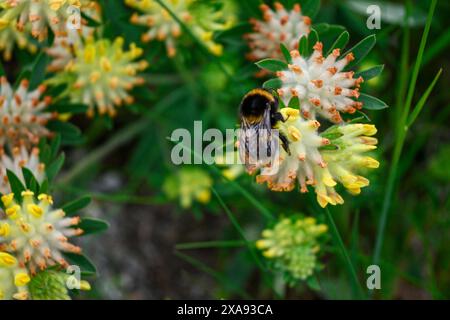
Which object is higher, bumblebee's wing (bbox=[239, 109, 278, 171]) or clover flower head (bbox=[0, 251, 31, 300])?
bumblebee's wing (bbox=[239, 109, 278, 171])

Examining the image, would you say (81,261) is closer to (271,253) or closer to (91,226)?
(91,226)

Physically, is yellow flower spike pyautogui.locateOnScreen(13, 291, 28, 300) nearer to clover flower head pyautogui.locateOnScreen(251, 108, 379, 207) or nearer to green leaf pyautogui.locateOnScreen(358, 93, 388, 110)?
clover flower head pyautogui.locateOnScreen(251, 108, 379, 207)

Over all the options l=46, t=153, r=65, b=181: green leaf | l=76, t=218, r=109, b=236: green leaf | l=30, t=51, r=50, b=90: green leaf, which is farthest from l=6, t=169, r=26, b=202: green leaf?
l=30, t=51, r=50, b=90: green leaf

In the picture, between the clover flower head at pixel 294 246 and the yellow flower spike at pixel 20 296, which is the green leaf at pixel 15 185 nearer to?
the yellow flower spike at pixel 20 296

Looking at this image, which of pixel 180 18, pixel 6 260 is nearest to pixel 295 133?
pixel 180 18

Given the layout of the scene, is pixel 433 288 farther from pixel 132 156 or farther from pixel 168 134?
pixel 132 156
